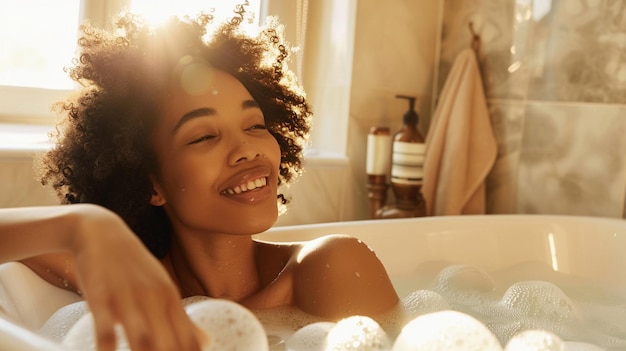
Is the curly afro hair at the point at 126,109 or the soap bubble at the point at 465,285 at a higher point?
the curly afro hair at the point at 126,109

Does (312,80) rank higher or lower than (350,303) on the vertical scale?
higher

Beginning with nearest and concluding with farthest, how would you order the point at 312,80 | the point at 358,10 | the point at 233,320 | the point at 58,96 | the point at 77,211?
the point at 77,211
the point at 233,320
the point at 58,96
the point at 358,10
the point at 312,80

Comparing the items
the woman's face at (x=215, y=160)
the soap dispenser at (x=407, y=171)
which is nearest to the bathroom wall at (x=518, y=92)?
the soap dispenser at (x=407, y=171)

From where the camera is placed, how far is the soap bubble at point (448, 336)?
761 millimetres

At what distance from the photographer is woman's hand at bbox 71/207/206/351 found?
47 cm

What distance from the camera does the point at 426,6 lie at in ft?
7.08

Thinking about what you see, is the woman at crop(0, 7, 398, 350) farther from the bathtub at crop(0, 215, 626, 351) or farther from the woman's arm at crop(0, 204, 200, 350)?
the woman's arm at crop(0, 204, 200, 350)

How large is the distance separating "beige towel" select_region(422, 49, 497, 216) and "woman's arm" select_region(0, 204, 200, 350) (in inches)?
59.6

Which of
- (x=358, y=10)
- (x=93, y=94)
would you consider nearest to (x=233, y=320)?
(x=93, y=94)

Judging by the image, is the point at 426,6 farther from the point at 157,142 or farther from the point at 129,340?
the point at 129,340

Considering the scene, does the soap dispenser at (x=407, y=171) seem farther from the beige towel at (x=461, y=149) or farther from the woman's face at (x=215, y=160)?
the woman's face at (x=215, y=160)

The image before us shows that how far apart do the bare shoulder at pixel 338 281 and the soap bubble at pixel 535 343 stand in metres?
0.33

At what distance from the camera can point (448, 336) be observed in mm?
766

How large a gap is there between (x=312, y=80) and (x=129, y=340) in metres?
1.68
